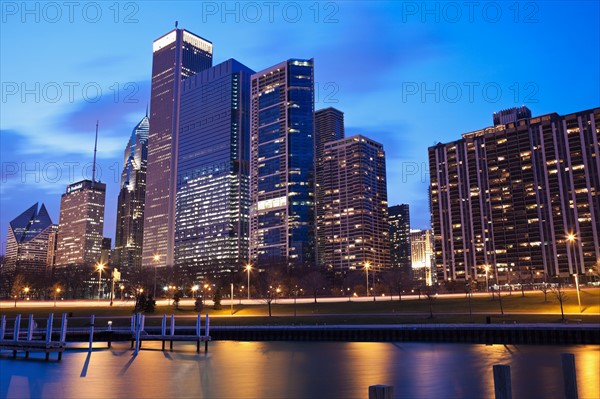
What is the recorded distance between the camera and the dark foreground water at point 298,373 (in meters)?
28.0

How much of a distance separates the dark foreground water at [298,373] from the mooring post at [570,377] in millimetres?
18763

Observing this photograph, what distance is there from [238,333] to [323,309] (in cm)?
3057

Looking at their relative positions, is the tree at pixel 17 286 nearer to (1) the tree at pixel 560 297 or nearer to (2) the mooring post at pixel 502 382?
(1) the tree at pixel 560 297

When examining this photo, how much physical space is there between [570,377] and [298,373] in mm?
29293

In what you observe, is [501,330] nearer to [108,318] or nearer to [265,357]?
[265,357]

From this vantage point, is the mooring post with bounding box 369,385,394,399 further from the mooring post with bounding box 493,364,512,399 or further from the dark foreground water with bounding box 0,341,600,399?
the dark foreground water with bounding box 0,341,600,399

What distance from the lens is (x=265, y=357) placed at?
47.3m

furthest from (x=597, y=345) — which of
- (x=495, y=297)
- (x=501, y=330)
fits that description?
(x=495, y=297)

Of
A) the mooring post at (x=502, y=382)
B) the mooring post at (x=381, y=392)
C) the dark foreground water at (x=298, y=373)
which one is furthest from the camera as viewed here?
the dark foreground water at (x=298, y=373)

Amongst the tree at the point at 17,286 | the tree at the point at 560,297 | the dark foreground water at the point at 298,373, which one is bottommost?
the dark foreground water at the point at 298,373

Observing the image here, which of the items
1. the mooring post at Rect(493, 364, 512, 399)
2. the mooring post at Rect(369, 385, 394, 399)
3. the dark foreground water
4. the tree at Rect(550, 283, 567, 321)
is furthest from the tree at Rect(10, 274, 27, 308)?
the mooring post at Rect(493, 364, 512, 399)

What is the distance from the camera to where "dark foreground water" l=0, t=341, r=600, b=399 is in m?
28.0

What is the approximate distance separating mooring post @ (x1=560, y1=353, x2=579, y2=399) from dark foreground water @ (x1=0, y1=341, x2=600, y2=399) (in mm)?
18763

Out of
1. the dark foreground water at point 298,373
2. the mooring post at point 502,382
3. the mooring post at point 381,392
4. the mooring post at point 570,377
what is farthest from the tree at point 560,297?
the mooring post at point 381,392
